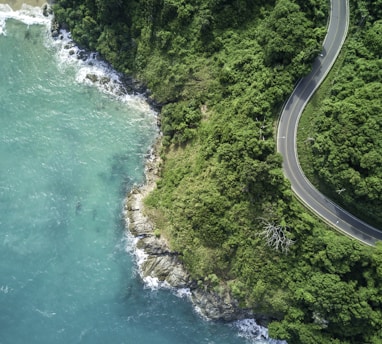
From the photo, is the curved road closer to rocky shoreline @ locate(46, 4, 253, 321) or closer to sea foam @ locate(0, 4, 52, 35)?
rocky shoreline @ locate(46, 4, 253, 321)

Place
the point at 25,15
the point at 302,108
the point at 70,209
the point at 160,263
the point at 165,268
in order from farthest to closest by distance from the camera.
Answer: the point at 25,15 < the point at 70,209 < the point at 160,263 < the point at 165,268 < the point at 302,108

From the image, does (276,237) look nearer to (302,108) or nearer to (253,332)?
(253,332)

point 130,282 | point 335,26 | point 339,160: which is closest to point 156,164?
point 130,282

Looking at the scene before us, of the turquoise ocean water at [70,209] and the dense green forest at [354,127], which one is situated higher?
the dense green forest at [354,127]

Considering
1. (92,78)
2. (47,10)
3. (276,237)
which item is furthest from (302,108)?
(47,10)

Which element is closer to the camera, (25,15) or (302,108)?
(302,108)

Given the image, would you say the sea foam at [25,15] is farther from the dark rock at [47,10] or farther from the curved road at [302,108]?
the curved road at [302,108]

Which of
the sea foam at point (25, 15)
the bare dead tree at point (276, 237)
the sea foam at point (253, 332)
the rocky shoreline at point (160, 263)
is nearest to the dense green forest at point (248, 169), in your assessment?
the bare dead tree at point (276, 237)
